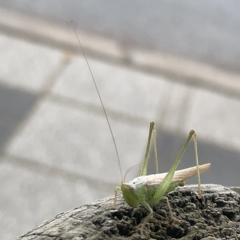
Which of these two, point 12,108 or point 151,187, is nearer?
point 151,187

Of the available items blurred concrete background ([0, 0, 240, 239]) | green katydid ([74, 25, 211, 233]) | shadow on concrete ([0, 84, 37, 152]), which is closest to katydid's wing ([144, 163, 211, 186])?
green katydid ([74, 25, 211, 233])

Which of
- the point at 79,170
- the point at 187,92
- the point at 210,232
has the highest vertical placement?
the point at 187,92

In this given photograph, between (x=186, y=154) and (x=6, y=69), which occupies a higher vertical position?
(x=6, y=69)

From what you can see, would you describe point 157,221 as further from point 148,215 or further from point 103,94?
point 103,94

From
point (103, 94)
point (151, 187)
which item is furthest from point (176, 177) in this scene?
point (103, 94)

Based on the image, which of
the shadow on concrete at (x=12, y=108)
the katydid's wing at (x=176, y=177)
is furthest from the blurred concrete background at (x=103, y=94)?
the katydid's wing at (x=176, y=177)

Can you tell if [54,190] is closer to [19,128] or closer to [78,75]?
[19,128]

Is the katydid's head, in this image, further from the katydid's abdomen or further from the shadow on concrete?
the shadow on concrete

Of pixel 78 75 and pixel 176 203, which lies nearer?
pixel 176 203

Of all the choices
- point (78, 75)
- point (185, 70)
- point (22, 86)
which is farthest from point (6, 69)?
point (185, 70)
